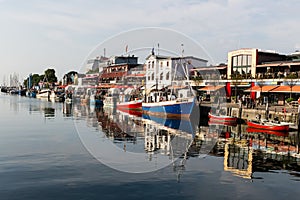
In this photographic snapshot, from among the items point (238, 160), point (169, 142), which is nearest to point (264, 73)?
point (169, 142)

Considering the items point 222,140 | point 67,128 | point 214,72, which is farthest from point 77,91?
point 222,140

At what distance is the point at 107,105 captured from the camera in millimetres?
74438

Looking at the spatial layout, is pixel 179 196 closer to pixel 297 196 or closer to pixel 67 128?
pixel 297 196

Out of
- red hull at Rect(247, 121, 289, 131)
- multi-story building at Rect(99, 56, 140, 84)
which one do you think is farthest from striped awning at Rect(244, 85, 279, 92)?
multi-story building at Rect(99, 56, 140, 84)

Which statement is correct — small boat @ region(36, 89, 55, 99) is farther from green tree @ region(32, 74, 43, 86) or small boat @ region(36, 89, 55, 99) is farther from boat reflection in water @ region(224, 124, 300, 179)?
boat reflection in water @ region(224, 124, 300, 179)

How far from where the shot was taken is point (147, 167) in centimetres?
1939

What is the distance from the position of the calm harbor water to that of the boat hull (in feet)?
52.4

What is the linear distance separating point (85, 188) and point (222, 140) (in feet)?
55.4

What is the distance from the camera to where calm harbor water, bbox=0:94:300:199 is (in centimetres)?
1485

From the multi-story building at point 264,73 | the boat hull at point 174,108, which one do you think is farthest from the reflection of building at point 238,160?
the multi-story building at point 264,73

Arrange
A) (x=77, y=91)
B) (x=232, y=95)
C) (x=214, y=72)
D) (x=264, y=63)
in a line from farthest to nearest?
(x=77, y=91) < (x=214, y=72) < (x=232, y=95) < (x=264, y=63)

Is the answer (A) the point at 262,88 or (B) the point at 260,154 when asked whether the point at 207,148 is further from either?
(A) the point at 262,88

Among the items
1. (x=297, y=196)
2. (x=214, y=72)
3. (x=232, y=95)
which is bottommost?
(x=297, y=196)

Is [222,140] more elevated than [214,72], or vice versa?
[214,72]
